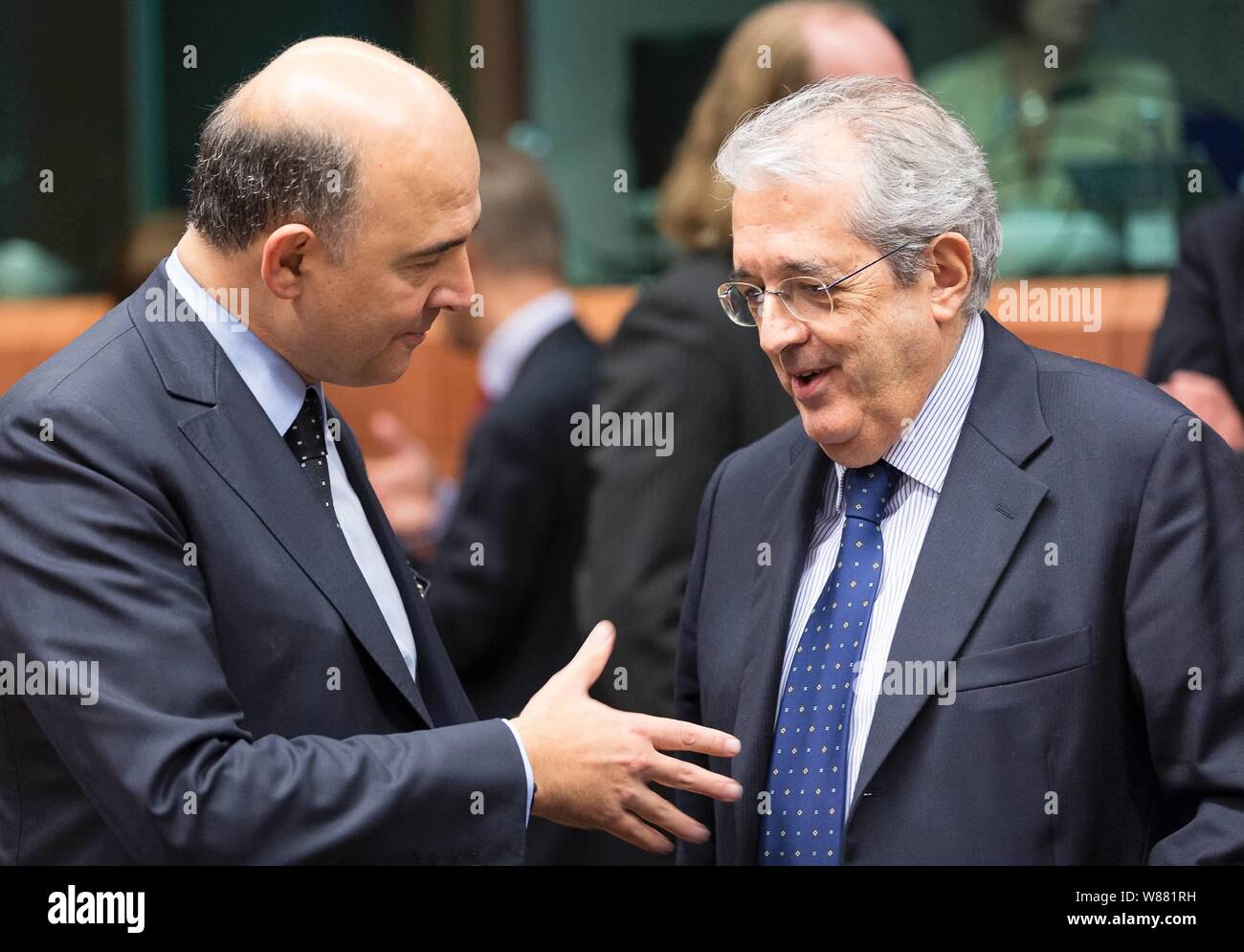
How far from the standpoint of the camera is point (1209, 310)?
3.96 meters

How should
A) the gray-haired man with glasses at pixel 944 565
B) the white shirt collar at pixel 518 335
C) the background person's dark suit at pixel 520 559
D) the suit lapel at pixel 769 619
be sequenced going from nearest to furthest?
the gray-haired man with glasses at pixel 944 565, the suit lapel at pixel 769 619, the background person's dark suit at pixel 520 559, the white shirt collar at pixel 518 335

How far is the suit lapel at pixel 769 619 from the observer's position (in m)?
2.58

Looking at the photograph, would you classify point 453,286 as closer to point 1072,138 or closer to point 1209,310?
point 1209,310

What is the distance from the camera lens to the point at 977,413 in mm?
2555

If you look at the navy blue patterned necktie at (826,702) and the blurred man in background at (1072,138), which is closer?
the navy blue patterned necktie at (826,702)

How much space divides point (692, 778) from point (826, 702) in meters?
0.24

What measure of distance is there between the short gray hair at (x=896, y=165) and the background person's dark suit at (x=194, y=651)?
874 mm

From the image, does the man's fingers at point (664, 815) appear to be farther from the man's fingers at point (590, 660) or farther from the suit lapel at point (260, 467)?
A: the suit lapel at point (260, 467)

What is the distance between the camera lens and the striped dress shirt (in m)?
2.49

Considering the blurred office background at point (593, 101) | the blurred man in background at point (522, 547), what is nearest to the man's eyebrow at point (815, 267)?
the blurred man in background at point (522, 547)

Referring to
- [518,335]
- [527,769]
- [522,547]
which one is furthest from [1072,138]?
[527,769]

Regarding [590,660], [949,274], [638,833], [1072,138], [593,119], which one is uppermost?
[593,119]

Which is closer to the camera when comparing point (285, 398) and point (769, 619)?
point (285, 398)

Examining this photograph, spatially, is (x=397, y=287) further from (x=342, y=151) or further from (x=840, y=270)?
(x=840, y=270)
